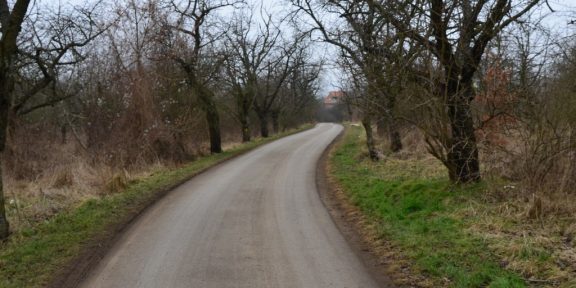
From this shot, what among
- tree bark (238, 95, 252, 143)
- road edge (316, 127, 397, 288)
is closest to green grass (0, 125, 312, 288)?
road edge (316, 127, 397, 288)

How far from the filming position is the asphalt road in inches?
247

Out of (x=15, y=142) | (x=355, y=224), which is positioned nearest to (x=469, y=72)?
(x=355, y=224)

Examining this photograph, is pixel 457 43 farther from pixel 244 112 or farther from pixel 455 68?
pixel 244 112

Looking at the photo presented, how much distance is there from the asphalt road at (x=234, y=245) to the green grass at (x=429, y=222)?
0.86m

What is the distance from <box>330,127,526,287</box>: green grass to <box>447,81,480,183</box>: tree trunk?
319mm

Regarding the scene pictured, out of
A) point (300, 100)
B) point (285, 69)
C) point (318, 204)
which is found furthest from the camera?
point (300, 100)

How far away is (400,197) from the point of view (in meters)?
10.3

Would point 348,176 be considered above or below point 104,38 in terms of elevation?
below

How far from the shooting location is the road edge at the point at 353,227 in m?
6.52

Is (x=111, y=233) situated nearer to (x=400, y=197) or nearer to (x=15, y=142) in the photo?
(x=400, y=197)

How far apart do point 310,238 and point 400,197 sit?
2.92m

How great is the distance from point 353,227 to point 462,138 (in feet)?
9.44

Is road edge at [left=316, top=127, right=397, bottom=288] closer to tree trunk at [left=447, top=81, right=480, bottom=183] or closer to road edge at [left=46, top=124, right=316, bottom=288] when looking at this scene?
tree trunk at [left=447, top=81, right=480, bottom=183]

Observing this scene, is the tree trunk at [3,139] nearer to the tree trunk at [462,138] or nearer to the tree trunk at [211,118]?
the tree trunk at [462,138]
